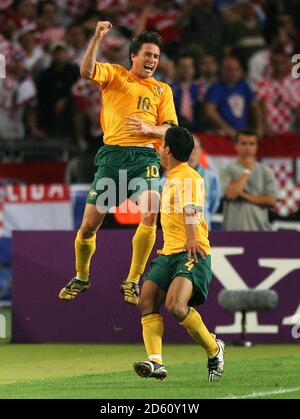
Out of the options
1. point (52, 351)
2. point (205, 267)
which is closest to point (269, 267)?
point (52, 351)

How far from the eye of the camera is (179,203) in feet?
38.0

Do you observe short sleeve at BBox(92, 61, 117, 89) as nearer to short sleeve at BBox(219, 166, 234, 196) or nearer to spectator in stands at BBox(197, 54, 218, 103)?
short sleeve at BBox(219, 166, 234, 196)

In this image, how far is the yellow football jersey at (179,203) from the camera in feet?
37.9

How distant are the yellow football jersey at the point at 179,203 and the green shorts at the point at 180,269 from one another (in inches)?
3.2

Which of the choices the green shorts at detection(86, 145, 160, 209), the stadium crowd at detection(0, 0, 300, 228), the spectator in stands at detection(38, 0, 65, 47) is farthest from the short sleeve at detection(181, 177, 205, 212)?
the spectator in stands at detection(38, 0, 65, 47)

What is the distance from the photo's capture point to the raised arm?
38.3 feet

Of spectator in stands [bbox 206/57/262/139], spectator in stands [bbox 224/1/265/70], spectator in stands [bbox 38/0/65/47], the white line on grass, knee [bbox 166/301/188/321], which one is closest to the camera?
the white line on grass

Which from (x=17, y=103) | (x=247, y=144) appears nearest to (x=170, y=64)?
(x=17, y=103)

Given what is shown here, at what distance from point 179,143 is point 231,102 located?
27.0ft

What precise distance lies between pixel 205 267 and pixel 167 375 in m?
1.24

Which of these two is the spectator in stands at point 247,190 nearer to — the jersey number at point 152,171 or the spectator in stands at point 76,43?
the jersey number at point 152,171

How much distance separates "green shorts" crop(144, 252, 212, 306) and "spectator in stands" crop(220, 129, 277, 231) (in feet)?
15.0

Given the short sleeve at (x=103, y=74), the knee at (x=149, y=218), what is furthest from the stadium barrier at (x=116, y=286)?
the short sleeve at (x=103, y=74)

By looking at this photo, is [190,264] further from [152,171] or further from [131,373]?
[131,373]
